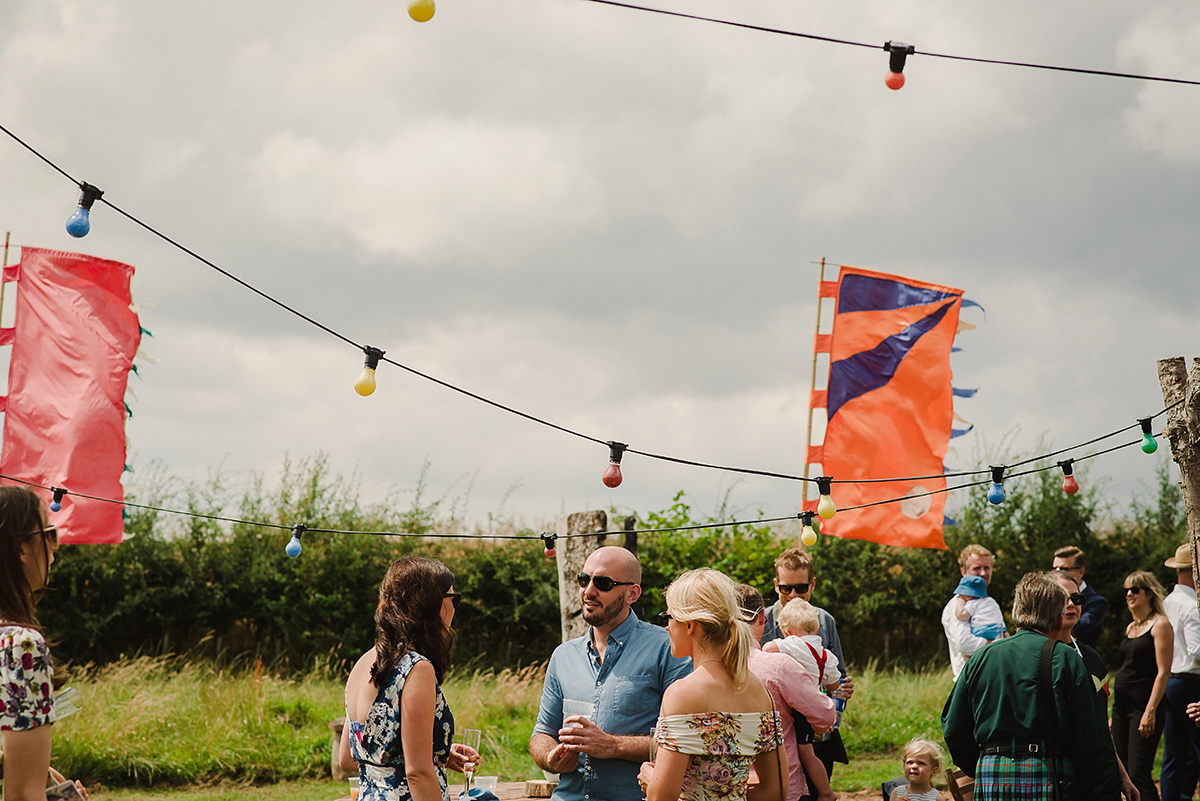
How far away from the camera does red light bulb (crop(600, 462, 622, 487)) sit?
198 inches

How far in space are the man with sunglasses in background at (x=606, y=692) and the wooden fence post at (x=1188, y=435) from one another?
3033mm

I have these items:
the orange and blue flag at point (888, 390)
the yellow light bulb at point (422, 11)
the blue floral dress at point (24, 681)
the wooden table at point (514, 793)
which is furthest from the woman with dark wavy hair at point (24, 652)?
the orange and blue flag at point (888, 390)

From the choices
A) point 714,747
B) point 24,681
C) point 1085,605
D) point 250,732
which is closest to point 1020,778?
point 714,747

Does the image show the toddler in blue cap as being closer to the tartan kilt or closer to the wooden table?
the tartan kilt

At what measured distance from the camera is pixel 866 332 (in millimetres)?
8500

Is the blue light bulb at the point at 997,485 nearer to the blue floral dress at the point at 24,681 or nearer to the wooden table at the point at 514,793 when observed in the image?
the wooden table at the point at 514,793

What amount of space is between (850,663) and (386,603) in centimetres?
1134

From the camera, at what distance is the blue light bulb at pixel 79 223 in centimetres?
385

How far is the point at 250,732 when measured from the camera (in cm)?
902

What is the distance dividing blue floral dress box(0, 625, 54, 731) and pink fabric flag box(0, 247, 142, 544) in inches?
225

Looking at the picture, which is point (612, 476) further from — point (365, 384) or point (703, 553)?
point (703, 553)

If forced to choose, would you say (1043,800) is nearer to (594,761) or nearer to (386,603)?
(594,761)

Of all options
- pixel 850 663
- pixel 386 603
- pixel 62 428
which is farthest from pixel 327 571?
pixel 386 603

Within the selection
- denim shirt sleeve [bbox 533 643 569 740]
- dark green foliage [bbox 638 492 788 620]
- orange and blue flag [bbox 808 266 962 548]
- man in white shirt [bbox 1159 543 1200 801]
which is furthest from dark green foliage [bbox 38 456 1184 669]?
denim shirt sleeve [bbox 533 643 569 740]
